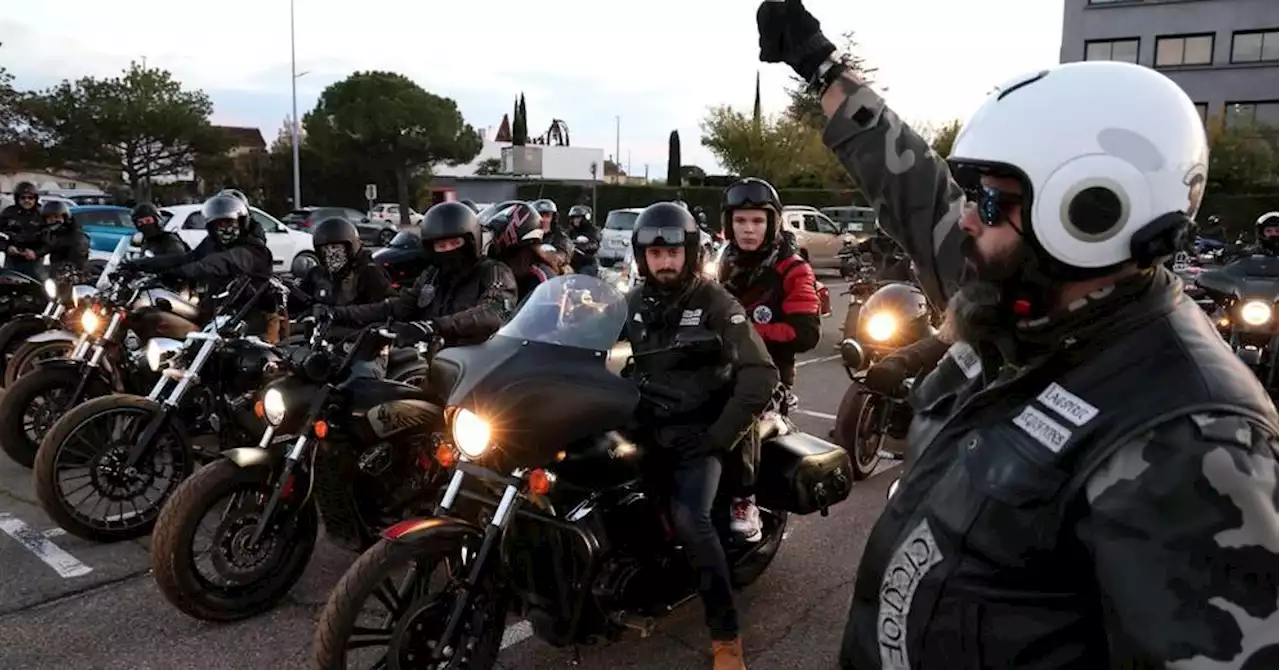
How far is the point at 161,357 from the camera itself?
17.5 feet

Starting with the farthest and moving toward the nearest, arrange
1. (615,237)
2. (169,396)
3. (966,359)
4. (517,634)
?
(615,237) → (169,396) → (517,634) → (966,359)

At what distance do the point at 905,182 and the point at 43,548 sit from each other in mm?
4822

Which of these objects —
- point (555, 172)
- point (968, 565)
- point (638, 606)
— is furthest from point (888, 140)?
point (555, 172)

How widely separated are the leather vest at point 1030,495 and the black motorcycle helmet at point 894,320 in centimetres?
475

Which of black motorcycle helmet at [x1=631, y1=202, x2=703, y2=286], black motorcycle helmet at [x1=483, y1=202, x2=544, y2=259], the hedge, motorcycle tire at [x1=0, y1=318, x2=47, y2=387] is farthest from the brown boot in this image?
the hedge

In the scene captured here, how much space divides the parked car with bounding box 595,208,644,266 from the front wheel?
1335cm

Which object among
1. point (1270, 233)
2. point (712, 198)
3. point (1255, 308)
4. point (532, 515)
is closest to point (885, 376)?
point (532, 515)

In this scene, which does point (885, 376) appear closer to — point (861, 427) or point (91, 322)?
point (861, 427)

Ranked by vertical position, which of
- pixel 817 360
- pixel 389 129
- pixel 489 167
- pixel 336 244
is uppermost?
pixel 389 129

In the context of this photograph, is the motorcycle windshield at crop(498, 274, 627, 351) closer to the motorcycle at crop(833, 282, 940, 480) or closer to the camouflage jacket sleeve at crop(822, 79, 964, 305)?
the camouflage jacket sleeve at crop(822, 79, 964, 305)

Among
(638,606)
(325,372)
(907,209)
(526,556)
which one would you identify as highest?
(907,209)

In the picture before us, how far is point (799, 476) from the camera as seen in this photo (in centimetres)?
388

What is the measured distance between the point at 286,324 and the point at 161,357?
4.68 feet

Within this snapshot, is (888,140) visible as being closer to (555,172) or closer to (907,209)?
(907,209)
